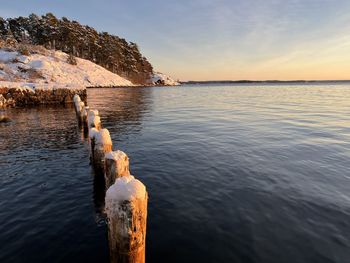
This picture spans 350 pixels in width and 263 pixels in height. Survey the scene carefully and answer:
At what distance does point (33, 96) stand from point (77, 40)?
84258mm

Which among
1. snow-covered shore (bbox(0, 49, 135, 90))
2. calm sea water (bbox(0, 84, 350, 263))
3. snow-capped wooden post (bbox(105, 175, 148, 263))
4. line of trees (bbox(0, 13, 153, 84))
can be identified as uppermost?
line of trees (bbox(0, 13, 153, 84))

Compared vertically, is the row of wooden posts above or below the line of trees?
below

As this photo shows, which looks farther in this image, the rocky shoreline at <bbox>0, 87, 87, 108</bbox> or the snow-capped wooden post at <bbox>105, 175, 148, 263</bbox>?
the rocky shoreline at <bbox>0, 87, 87, 108</bbox>

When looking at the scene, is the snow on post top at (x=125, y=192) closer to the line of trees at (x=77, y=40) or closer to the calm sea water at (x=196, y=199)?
the calm sea water at (x=196, y=199)

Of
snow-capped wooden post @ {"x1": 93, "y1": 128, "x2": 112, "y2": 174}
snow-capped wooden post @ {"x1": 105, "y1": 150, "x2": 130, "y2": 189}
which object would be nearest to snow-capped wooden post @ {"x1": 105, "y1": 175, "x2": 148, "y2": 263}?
snow-capped wooden post @ {"x1": 105, "y1": 150, "x2": 130, "y2": 189}

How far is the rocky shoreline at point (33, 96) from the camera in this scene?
32.7m

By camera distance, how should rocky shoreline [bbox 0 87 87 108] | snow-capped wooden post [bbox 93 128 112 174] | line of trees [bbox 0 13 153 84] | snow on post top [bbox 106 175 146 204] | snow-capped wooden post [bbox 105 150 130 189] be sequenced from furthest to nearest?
line of trees [bbox 0 13 153 84]
rocky shoreline [bbox 0 87 87 108]
snow-capped wooden post [bbox 93 128 112 174]
snow-capped wooden post [bbox 105 150 130 189]
snow on post top [bbox 106 175 146 204]

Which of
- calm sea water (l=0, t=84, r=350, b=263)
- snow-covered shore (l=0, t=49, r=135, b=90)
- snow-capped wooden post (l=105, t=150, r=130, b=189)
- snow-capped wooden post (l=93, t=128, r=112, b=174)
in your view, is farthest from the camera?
snow-covered shore (l=0, t=49, r=135, b=90)

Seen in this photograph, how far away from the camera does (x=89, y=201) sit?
8508 mm

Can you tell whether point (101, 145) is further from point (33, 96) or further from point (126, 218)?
point (33, 96)

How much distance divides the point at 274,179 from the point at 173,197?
4300mm

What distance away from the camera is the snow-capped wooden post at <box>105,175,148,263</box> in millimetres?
4184

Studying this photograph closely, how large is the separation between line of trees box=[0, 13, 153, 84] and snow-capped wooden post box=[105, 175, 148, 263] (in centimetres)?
9570

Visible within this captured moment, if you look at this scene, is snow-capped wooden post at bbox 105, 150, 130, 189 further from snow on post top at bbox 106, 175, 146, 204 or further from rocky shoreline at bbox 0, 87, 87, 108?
rocky shoreline at bbox 0, 87, 87, 108
